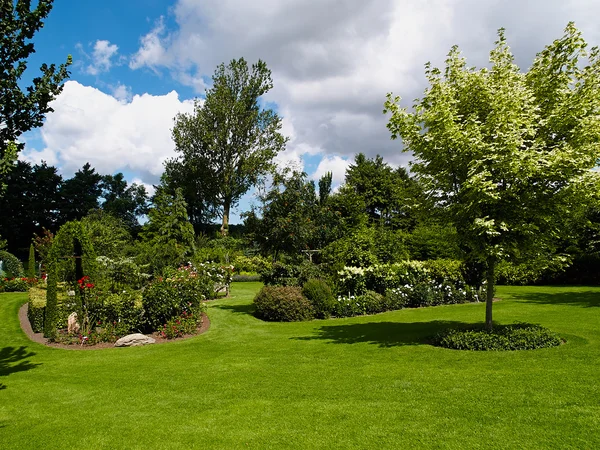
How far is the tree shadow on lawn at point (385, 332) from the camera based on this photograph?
9938mm

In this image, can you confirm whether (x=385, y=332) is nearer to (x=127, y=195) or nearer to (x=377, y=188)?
(x=377, y=188)

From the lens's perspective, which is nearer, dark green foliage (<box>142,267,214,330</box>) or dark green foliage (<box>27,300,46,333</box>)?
dark green foliage (<box>142,267,214,330</box>)

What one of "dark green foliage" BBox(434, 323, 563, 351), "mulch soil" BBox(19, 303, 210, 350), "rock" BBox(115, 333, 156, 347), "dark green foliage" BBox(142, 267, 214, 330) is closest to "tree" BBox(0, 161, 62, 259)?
"mulch soil" BBox(19, 303, 210, 350)

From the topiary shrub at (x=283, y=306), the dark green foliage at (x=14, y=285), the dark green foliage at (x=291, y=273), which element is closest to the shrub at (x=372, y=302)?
the dark green foliage at (x=291, y=273)

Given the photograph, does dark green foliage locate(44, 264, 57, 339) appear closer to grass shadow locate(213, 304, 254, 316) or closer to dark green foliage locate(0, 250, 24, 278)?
grass shadow locate(213, 304, 254, 316)

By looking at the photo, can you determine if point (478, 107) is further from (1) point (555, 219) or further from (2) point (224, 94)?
(2) point (224, 94)

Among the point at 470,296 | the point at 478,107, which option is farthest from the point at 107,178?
the point at 478,107

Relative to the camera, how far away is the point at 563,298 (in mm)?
16766

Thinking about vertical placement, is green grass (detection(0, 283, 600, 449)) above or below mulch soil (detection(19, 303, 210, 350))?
above

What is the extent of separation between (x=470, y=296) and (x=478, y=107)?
1181 cm

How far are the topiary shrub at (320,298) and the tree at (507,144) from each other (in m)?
6.62

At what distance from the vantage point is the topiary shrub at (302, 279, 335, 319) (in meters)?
14.8

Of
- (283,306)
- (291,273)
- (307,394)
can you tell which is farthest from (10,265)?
(307,394)

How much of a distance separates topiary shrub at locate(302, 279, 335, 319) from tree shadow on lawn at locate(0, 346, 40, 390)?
28.7 ft
